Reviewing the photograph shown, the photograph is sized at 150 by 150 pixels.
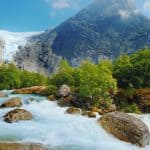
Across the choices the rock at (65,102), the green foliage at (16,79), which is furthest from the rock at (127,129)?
A: the green foliage at (16,79)

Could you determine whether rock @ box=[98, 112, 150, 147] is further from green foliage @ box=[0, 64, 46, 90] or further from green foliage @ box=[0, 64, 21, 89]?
green foliage @ box=[0, 64, 21, 89]

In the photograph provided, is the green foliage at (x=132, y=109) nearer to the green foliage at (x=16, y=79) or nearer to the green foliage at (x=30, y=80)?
the green foliage at (x=16, y=79)

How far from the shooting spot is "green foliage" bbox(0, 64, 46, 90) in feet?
365

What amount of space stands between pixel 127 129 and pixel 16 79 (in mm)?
80532

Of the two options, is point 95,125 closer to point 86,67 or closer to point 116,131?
point 116,131

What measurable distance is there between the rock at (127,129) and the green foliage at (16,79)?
75584 millimetres

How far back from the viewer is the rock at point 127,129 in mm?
34031

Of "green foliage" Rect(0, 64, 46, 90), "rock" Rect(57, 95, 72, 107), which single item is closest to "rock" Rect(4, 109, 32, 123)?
"rock" Rect(57, 95, 72, 107)

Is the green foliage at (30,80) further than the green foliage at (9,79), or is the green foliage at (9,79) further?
the green foliage at (30,80)

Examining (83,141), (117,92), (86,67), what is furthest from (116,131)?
(86,67)

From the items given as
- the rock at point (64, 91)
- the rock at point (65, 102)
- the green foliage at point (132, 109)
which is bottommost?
the green foliage at point (132, 109)

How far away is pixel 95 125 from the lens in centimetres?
3731

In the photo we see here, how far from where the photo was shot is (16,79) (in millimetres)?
112750

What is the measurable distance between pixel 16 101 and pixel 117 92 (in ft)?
52.4
